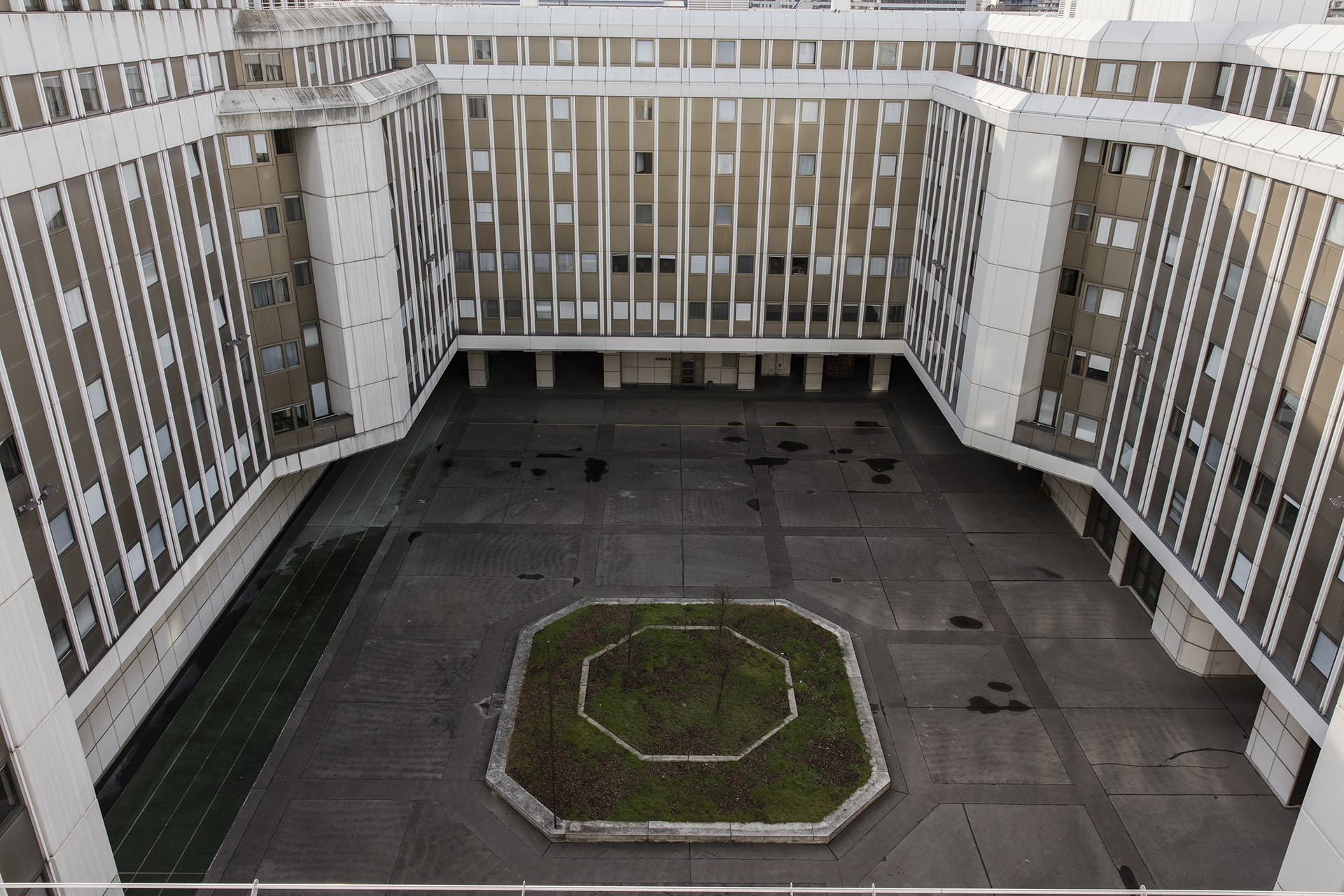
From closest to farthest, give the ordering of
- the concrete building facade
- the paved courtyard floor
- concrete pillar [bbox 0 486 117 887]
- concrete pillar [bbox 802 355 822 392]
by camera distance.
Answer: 1. concrete pillar [bbox 0 486 117 887]
2. the concrete building facade
3. the paved courtyard floor
4. concrete pillar [bbox 802 355 822 392]

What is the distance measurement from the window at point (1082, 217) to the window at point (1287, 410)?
12035 millimetres

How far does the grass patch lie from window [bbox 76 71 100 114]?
21785mm

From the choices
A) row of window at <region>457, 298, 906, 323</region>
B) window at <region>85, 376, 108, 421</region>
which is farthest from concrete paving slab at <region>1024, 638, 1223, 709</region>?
window at <region>85, 376, 108, 421</region>

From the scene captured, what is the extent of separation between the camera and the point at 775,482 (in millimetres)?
48156

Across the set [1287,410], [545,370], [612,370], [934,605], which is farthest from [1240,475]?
[545,370]

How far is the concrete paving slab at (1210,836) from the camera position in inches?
1041

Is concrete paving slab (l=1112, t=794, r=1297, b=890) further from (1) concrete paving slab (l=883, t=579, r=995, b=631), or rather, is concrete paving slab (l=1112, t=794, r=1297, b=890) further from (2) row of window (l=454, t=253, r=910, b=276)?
(2) row of window (l=454, t=253, r=910, b=276)

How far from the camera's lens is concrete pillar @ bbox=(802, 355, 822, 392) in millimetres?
58875

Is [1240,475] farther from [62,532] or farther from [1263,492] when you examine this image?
[62,532]

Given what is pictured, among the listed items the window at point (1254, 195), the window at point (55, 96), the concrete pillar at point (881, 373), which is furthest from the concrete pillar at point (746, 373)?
the window at point (55, 96)

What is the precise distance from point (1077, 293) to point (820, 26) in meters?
21.6

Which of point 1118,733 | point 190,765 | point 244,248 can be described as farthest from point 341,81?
point 1118,733

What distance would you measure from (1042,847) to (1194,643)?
1140 cm

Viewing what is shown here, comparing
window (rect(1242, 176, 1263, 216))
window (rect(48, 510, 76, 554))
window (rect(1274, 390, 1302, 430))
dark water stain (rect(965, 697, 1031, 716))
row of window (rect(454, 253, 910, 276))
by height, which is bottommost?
dark water stain (rect(965, 697, 1031, 716))
